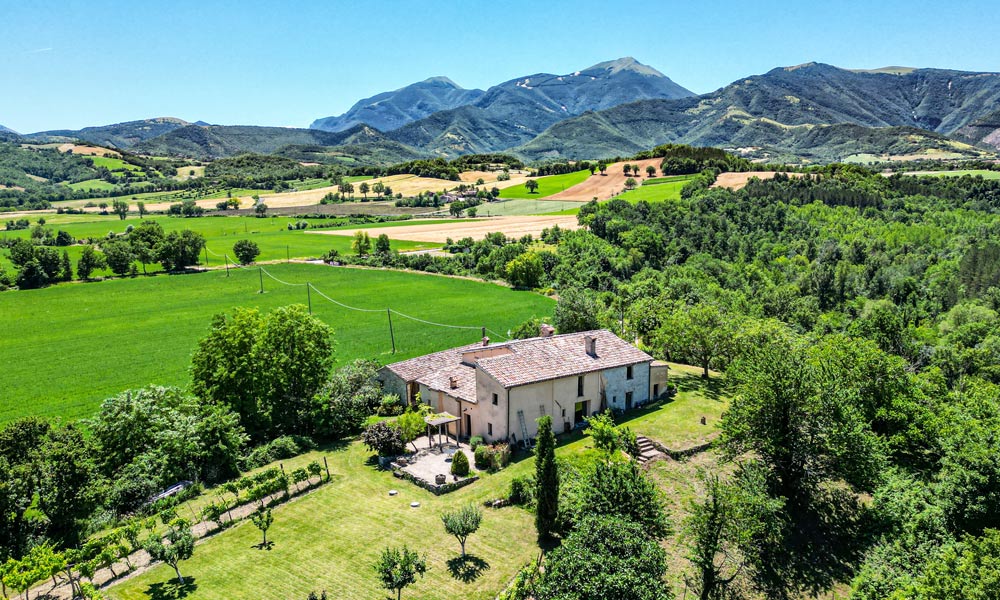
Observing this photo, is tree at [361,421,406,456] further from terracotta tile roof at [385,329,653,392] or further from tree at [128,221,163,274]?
tree at [128,221,163,274]

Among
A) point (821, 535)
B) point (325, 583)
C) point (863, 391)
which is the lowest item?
point (821, 535)

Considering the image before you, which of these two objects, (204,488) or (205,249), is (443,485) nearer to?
(204,488)

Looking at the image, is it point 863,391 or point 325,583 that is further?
point 863,391

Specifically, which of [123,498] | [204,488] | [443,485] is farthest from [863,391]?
[123,498]

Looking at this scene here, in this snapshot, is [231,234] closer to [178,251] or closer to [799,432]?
[178,251]

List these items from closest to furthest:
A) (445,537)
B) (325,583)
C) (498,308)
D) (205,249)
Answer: (325,583)
(445,537)
(498,308)
(205,249)

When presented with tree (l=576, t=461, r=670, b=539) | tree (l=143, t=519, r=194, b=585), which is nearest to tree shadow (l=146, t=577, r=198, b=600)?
tree (l=143, t=519, r=194, b=585)

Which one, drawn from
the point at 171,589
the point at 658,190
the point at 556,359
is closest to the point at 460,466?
the point at 556,359
